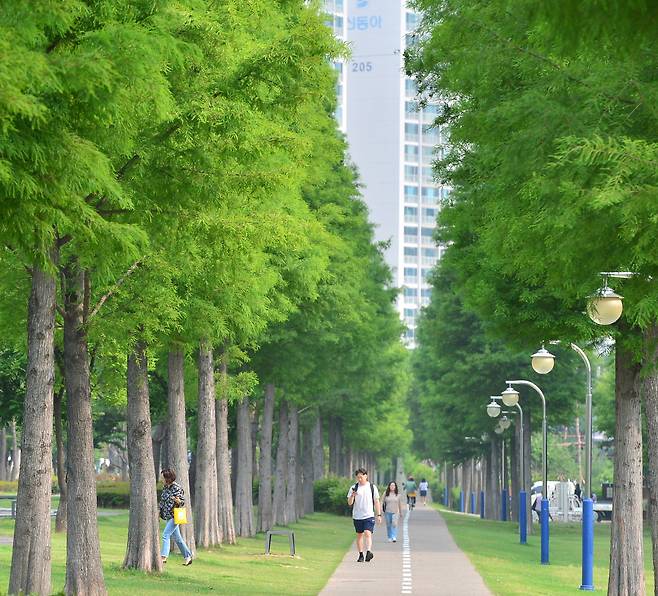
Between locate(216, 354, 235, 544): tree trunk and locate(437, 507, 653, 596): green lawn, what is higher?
locate(216, 354, 235, 544): tree trunk

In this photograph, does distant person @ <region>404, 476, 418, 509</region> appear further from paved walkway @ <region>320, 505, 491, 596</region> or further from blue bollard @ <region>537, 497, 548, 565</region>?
blue bollard @ <region>537, 497, 548, 565</region>

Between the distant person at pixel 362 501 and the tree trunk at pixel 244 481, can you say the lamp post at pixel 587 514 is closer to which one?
the distant person at pixel 362 501

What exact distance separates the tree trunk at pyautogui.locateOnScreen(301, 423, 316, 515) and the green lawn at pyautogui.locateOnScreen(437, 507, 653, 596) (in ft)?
23.8

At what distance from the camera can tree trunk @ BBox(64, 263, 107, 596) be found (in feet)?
58.1

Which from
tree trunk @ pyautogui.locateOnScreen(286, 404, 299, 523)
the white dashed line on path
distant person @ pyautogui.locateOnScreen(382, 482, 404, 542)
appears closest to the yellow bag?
the white dashed line on path

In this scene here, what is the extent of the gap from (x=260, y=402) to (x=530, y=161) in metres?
38.6

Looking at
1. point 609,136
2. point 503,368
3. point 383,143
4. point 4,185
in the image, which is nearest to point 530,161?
point 609,136

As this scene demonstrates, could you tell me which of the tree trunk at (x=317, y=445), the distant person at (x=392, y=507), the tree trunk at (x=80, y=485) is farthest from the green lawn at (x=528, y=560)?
the tree trunk at (x=317, y=445)

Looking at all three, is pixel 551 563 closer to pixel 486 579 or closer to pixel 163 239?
pixel 486 579

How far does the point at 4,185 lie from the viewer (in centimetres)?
1094

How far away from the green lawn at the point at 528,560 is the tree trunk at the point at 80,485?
7.67 m

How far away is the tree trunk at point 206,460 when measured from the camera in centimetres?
3138

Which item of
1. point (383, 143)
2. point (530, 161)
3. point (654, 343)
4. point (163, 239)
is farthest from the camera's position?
point (383, 143)

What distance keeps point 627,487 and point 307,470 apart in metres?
Answer: 41.7
